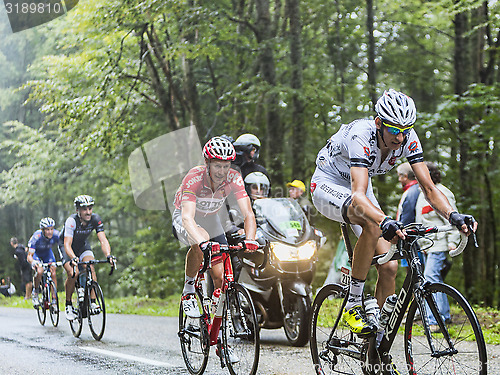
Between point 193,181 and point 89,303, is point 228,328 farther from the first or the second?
point 89,303

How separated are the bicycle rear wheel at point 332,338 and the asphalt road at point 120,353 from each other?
501 mm

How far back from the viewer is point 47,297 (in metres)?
11.8

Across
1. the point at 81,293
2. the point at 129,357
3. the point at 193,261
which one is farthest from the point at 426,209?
the point at 81,293

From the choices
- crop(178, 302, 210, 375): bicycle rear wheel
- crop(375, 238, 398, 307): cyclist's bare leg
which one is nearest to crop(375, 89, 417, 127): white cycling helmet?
crop(375, 238, 398, 307): cyclist's bare leg

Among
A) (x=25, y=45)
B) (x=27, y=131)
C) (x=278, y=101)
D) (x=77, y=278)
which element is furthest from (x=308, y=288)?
(x=25, y=45)

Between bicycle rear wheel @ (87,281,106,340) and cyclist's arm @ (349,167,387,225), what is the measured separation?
18.3 ft

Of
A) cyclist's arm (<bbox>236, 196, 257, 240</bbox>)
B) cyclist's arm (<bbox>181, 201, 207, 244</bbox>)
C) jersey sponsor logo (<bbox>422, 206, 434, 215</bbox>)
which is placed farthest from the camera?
jersey sponsor logo (<bbox>422, 206, 434, 215</bbox>)

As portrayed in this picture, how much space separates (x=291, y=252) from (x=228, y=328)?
2159 millimetres

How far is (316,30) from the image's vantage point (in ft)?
69.5

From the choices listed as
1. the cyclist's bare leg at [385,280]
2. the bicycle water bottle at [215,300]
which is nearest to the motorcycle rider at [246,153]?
the bicycle water bottle at [215,300]

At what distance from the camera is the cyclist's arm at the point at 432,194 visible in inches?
173

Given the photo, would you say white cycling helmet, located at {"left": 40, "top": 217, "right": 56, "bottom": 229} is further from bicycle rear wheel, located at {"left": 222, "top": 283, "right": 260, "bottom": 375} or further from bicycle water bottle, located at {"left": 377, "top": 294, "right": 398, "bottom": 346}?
bicycle water bottle, located at {"left": 377, "top": 294, "right": 398, "bottom": 346}

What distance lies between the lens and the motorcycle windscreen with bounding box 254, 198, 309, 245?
7824mm

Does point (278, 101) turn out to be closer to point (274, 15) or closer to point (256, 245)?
point (274, 15)
